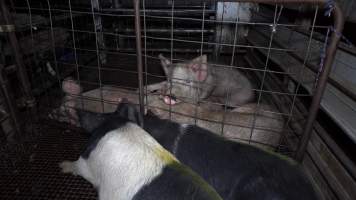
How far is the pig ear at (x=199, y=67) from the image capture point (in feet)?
10.5

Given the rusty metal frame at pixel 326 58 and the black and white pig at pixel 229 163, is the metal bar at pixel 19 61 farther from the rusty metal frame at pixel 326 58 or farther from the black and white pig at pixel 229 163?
the rusty metal frame at pixel 326 58

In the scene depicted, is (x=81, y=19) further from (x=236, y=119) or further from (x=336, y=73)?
(x=336, y=73)

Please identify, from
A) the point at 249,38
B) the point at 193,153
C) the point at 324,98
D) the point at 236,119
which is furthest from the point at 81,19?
the point at 324,98

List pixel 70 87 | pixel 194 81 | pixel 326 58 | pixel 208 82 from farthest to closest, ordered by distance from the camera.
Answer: pixel 208 82 < pixel 70 87 < pixel 194 81 < pixel 326 58

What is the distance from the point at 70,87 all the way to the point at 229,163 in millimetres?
2182

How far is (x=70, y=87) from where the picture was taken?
10.3ft

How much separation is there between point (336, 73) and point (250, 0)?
2.77 ft

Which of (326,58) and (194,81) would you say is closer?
(326,58)

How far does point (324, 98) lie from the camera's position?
208cm

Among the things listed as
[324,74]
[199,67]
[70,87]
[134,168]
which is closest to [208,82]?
[199,67]

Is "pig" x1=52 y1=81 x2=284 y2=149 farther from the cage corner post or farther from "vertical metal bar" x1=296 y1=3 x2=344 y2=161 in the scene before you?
the cage corner post

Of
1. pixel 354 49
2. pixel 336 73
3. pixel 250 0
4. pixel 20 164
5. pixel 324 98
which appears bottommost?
pixel 20 164

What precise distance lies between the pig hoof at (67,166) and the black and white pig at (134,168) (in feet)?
1.32

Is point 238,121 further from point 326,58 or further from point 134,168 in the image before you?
point 134,168
